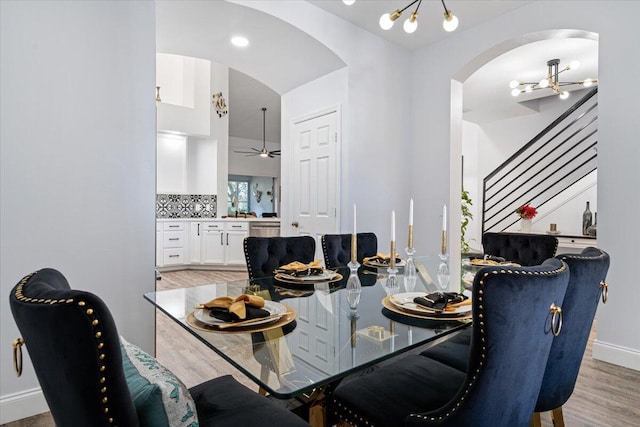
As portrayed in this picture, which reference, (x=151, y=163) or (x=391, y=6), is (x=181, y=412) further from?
(x=391, y=6)

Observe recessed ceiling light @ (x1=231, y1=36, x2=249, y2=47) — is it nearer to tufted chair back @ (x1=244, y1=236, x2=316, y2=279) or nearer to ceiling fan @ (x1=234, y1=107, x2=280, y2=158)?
tufted chair back @ (x1=244, y1=236, x2=316, y2=279)

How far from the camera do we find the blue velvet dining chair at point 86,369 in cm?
62

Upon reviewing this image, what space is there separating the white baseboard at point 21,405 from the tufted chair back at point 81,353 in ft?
5.79

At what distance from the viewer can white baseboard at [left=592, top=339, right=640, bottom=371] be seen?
250 centimetres

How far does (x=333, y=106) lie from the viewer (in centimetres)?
360

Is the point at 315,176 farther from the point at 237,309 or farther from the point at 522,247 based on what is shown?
the point at 237,309

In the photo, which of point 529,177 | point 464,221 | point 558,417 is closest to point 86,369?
point 558,417

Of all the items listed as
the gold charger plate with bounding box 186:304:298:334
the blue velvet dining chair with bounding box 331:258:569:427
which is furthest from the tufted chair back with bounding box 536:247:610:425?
the gold charger plate with bounding box 186:304:298:334

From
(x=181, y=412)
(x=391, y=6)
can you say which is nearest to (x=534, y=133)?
(x=391, y=6)

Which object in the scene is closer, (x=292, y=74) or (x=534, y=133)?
(x=292, y=74)

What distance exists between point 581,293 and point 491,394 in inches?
23.4

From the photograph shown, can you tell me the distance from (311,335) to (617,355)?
2684 mm

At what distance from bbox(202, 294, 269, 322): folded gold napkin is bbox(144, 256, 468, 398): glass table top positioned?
5 cm

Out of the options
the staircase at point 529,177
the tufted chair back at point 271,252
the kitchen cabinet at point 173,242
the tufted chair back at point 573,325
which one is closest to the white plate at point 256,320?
the tufted chair back at point 271,252
